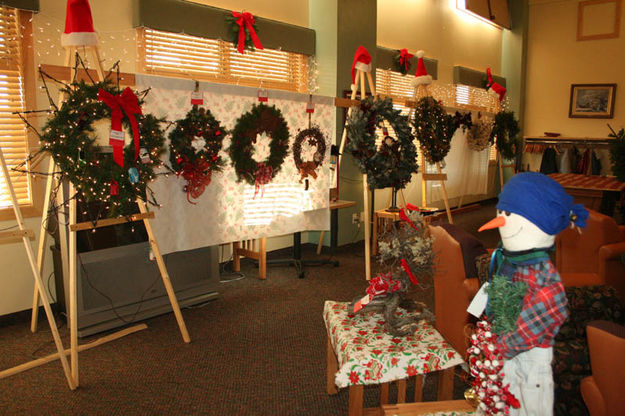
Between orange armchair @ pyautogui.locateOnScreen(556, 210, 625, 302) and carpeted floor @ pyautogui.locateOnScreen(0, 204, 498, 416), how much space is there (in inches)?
47.1

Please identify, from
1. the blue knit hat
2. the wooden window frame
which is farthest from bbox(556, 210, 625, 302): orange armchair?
the wooden window frame

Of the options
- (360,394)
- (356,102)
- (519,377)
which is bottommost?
(360,394)

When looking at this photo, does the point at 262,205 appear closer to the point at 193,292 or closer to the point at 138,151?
the point at 193,292

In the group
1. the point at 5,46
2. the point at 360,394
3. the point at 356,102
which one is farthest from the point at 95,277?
the point at 356,102

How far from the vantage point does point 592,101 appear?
30.9 feet

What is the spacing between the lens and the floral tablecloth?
2016 mm

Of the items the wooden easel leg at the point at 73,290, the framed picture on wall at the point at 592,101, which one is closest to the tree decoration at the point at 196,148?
the wooden easel leg at the point at 73,290

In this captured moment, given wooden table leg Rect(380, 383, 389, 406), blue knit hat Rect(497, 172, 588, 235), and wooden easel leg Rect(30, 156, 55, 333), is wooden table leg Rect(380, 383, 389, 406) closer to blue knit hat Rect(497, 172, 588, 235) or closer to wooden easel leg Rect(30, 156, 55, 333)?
blue knit hat Rect(497, 172, 588, 235)

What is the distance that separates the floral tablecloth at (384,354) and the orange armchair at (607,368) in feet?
1.83

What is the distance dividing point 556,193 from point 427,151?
4.55 metres

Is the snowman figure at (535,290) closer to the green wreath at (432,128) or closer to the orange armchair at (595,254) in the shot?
the orange armchair at (595,254)

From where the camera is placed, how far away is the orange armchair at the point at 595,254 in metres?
3.59

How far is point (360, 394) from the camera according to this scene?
2127 mm

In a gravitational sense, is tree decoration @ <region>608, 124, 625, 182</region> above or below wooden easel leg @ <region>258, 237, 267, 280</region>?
above
